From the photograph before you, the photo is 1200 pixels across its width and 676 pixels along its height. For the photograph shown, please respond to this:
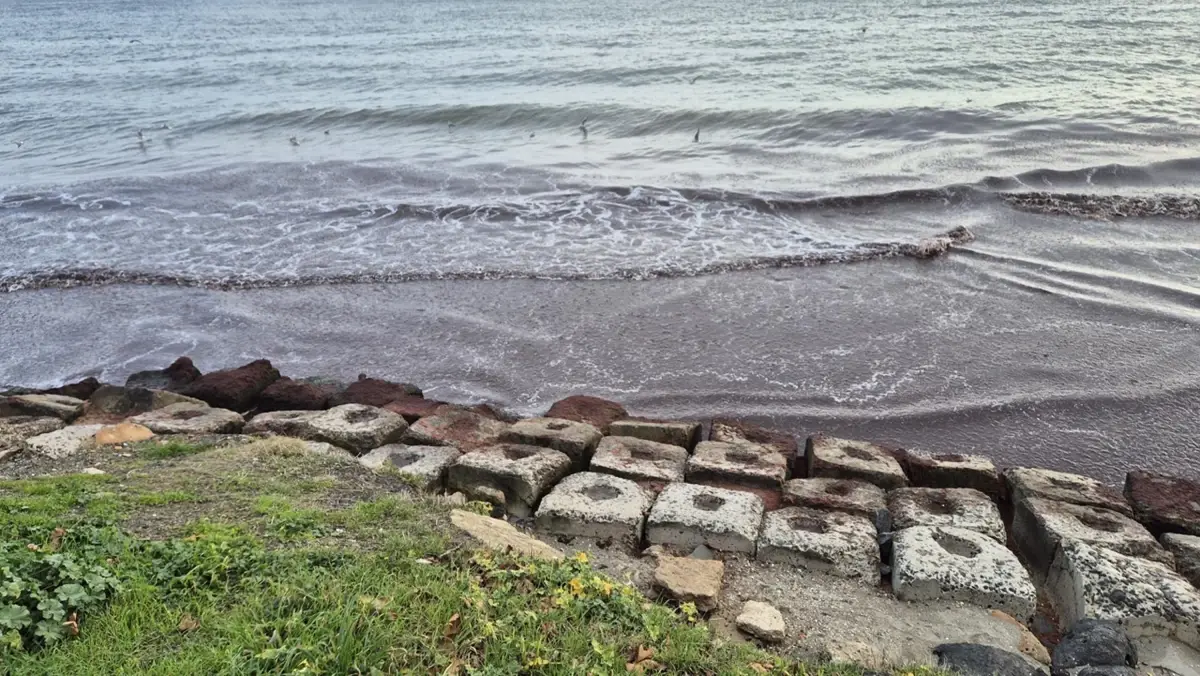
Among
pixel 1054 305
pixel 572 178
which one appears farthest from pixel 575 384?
pixel 572 178

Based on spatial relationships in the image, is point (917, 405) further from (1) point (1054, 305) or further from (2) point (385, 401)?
(2) point (385, 401)

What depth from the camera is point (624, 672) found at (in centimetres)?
283

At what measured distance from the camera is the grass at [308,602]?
8.91 feet

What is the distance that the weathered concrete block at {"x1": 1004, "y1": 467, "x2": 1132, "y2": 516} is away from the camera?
15.6 feet

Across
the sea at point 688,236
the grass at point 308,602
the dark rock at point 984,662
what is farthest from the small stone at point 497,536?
the sea at point 688,236

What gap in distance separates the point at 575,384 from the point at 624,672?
14.9 feet

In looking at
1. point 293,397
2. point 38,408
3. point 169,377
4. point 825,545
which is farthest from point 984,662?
point 169,377

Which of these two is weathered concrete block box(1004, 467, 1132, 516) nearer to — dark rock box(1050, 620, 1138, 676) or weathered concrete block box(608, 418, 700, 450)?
dark rock box(1050, 620, 1138, 676)

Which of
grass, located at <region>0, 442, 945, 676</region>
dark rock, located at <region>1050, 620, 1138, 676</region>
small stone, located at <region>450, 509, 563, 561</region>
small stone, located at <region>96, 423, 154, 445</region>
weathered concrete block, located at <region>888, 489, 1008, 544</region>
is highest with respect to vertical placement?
grass, located at <region>0, 442, 945, 676</region>

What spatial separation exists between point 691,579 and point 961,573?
1.36m

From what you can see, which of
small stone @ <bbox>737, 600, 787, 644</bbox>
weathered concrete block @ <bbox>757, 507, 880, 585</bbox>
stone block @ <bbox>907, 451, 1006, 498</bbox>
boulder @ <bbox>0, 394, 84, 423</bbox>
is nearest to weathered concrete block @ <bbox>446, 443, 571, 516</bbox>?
weathered concrete block @ <bbox>757, 507, 880, 585</bbox>

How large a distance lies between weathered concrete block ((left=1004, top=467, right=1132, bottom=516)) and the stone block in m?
0.10

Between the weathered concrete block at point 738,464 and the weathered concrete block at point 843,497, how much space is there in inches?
5.8

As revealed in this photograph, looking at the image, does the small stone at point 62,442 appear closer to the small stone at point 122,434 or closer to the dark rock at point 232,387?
the small stone at point 122,434
